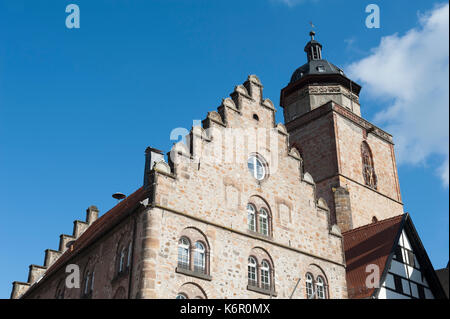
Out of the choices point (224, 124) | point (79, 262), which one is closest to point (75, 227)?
point (79, 262)

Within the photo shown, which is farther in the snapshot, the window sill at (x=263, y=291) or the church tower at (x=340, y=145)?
the church tower at (x=340, y=145)

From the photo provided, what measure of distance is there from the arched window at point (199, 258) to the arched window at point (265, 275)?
277 centimetres

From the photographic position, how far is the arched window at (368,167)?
3792 centimetres

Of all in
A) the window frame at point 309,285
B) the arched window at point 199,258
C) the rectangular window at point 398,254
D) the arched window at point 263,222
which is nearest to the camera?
the arched window at point 199,258

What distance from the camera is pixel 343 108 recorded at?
3859 cm

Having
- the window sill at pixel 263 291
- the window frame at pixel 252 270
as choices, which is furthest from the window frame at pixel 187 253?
the window frame at pixel 252 270

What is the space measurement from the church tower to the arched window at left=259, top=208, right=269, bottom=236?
10.8 m

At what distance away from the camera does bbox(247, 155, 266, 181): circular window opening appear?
23.9m

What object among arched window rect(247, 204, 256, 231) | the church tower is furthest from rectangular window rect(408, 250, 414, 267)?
arched window rect(247, 204, 256, 231)

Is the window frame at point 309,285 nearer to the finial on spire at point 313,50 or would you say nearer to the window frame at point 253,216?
the window frame at point 253,216

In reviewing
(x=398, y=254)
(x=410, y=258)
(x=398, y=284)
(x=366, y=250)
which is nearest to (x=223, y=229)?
(x=366, y=250)

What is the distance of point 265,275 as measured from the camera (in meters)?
22.3
